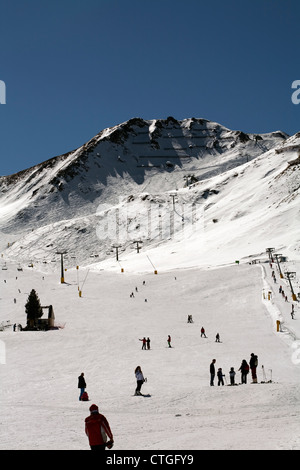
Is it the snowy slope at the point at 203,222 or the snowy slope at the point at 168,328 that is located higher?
the snowy slope at the point at 203,222

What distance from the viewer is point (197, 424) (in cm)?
1147

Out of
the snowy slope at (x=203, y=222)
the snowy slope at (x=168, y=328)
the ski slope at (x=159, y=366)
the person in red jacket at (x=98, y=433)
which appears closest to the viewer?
the person in red jacket at (x=98, y=433)

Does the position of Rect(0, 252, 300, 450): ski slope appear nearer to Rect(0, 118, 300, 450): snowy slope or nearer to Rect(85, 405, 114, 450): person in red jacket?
Rect(0, 118, 300, 450): snowy slope

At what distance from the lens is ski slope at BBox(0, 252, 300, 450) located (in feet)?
35.3

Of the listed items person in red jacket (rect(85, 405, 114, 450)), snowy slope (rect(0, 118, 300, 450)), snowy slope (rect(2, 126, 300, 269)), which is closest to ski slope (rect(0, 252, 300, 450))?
snowy slope (rect(0, 118, 300, 450))

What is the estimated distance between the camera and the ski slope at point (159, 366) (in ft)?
35.3

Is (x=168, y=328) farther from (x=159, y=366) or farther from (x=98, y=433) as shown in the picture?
(x=98, y=433)

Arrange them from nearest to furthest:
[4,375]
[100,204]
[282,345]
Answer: [4,375] → [282,345] → [100,204]

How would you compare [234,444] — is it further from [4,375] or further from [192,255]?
[192,255]

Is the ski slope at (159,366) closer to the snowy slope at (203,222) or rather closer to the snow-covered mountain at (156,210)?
the snowy slope at (203,222)

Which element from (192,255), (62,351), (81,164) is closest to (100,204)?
(81,164)

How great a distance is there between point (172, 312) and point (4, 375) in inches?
A: 942

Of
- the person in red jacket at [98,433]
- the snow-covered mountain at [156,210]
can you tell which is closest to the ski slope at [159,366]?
the person in red jacket at [98,433]

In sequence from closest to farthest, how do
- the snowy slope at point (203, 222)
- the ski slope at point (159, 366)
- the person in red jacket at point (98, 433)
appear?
the person in red jacket at point (98, 433) → the ski slope at point (159, 366) → the snowy slope at point (203, 222)
